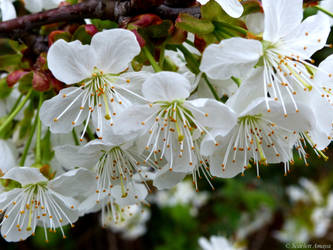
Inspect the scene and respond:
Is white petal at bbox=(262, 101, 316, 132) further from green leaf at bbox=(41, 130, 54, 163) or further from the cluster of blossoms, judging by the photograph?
green leaf at bbox=(41, 130, 54, 163)

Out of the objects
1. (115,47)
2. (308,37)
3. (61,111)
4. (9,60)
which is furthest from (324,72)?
(9,60)

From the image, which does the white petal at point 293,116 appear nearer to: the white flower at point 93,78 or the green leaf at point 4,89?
the white flower at point 93,78

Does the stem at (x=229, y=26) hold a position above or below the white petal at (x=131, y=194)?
above

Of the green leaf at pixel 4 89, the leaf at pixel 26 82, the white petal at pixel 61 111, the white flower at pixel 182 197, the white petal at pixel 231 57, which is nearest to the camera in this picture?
the white petal at pixel 231 57

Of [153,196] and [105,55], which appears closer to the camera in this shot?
[105,55]

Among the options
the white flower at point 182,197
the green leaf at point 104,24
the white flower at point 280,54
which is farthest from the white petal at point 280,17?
the white flower at point 182,197

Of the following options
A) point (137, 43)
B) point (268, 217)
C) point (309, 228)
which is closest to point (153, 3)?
point (137, 43)

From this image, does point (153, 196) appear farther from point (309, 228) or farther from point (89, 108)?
point (89, 108)
